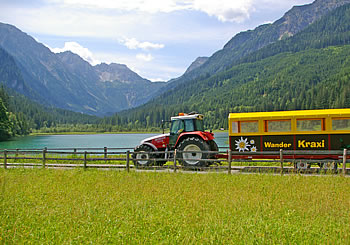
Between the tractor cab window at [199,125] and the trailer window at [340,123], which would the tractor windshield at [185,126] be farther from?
the trailer window at [340,123]

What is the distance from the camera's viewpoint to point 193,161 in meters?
18.6

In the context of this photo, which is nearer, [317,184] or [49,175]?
[317,184]

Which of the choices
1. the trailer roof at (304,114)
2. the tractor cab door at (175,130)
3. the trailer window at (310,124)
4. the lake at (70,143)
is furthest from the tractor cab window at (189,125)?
the lake at (70,143)

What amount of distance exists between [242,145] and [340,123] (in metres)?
4.85

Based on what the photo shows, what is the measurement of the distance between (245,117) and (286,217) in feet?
32.1

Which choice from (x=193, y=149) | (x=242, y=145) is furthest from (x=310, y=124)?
(x=193, y=149)

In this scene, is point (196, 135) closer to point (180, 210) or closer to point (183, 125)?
point (183, 125)

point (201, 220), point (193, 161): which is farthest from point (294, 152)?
point (201, 220)

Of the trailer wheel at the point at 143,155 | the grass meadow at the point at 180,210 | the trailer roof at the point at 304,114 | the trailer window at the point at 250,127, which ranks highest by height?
the trailer roof at the point at 304,114

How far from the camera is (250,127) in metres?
18.4

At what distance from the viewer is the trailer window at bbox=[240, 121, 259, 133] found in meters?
→ 18.3

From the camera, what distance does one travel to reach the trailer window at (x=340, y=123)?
1680cm

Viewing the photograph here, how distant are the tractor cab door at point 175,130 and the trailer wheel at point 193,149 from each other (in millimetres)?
790

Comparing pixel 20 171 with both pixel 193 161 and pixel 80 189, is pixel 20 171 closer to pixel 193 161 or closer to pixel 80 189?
pixel 80 189
